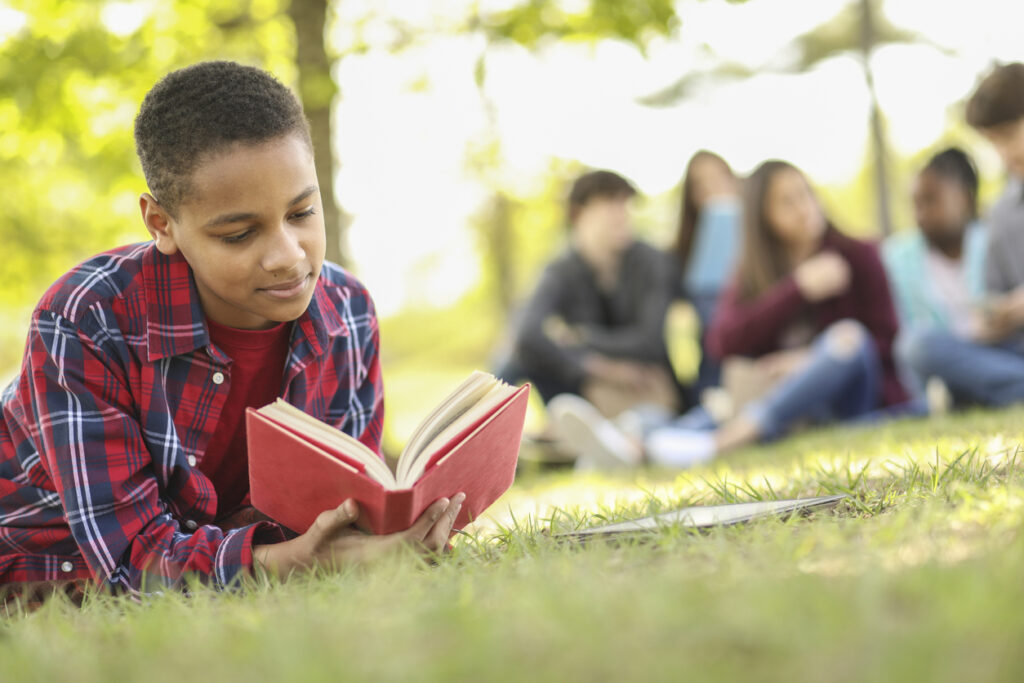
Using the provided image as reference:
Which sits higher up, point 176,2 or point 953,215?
point 176,2

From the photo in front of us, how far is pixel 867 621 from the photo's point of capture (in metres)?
1.15

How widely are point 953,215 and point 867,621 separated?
19.6 feet

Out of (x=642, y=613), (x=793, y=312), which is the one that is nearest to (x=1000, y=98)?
(x=793, y=312)

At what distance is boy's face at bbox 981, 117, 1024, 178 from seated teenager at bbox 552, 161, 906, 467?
90 centimetres

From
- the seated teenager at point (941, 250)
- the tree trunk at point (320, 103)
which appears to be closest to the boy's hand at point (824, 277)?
the seated teenager at point (941, 250)

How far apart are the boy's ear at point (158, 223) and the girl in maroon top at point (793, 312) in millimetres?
3537

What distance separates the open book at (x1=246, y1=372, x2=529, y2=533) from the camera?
188 centimetres

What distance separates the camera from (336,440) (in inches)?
77.5

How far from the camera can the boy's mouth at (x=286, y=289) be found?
7.49 ft

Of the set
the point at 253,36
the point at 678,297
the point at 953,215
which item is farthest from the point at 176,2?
the point at 953,215

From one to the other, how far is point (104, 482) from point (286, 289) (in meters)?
0.61

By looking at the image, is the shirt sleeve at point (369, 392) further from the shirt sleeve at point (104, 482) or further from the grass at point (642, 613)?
the grass at point (642, 613)

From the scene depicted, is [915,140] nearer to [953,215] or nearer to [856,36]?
[856,36]

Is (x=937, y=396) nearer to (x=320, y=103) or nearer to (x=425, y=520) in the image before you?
(x=320, y=103)
